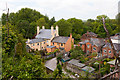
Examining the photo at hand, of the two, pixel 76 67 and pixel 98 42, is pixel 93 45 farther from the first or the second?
pixel 76 67

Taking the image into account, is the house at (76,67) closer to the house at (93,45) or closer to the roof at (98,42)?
the house at (93,45)

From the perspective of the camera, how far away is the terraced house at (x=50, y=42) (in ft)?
48.3

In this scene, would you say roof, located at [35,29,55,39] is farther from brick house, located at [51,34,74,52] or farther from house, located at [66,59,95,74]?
house, located at [66,59,95,74]

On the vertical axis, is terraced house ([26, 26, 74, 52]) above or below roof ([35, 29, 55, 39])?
below

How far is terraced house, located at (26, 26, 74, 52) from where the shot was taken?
14734 mm

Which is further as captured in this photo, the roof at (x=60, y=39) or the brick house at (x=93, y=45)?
the roof at (x=60, y=39)

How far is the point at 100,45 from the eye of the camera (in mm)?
12586

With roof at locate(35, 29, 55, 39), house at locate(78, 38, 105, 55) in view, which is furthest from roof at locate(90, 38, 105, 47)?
roof at locate(35, 29, 55, 39)

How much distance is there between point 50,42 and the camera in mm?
15883

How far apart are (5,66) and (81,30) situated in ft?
75.4

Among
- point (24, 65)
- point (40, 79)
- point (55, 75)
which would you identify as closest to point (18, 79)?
point (24, 65)

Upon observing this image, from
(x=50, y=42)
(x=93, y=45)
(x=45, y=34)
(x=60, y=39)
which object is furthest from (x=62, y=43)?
(x=93, y=45)

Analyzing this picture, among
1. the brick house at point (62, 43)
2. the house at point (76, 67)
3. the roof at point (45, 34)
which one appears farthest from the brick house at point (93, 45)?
the roof at point (45, 34)

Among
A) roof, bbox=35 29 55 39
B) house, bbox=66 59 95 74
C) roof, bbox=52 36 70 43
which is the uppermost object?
roof, bbox=35 29 55 39
